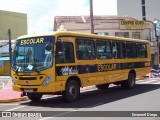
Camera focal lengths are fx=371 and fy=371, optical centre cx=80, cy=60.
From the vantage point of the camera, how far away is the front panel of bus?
14.1m

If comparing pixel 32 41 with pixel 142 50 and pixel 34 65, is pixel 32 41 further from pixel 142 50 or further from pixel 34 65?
pixel 142 50

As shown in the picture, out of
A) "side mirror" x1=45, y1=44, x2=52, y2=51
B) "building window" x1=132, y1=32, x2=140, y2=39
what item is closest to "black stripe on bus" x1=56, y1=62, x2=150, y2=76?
"side mirror" x1=45, y1=44, x2=52, y2=51

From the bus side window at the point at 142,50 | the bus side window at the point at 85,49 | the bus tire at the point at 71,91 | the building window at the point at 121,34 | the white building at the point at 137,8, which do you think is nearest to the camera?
the bus tire at the point at 71,91

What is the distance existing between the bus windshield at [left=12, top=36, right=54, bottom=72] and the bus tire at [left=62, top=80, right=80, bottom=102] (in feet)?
4.52

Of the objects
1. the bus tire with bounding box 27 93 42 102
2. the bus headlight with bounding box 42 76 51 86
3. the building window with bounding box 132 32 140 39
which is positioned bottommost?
the bus tire with bounding box 27 93 42 102

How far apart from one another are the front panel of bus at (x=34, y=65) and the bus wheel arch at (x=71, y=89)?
2.81ft

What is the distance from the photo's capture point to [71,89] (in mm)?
14969

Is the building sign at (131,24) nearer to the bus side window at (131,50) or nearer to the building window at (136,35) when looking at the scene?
→ the building window at (136,35)

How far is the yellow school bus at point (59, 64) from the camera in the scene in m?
14.1

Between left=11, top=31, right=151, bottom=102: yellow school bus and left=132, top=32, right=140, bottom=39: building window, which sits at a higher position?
left=132, top=32, right=140, bottom=39: building window

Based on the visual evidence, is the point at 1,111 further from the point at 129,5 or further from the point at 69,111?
the point at 129,5

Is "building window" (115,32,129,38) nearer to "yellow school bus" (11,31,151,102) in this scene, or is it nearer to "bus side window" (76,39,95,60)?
"yellow school bus" (11,31,151,102)

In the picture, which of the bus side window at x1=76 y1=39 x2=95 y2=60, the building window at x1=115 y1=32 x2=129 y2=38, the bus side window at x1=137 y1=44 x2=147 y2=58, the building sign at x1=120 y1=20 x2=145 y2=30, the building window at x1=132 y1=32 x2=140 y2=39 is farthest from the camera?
the building window at x1=132 y1=32 x2=140 y2=39

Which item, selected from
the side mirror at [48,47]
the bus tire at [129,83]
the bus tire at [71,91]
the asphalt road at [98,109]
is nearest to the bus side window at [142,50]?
the bus tire at [129,83]
